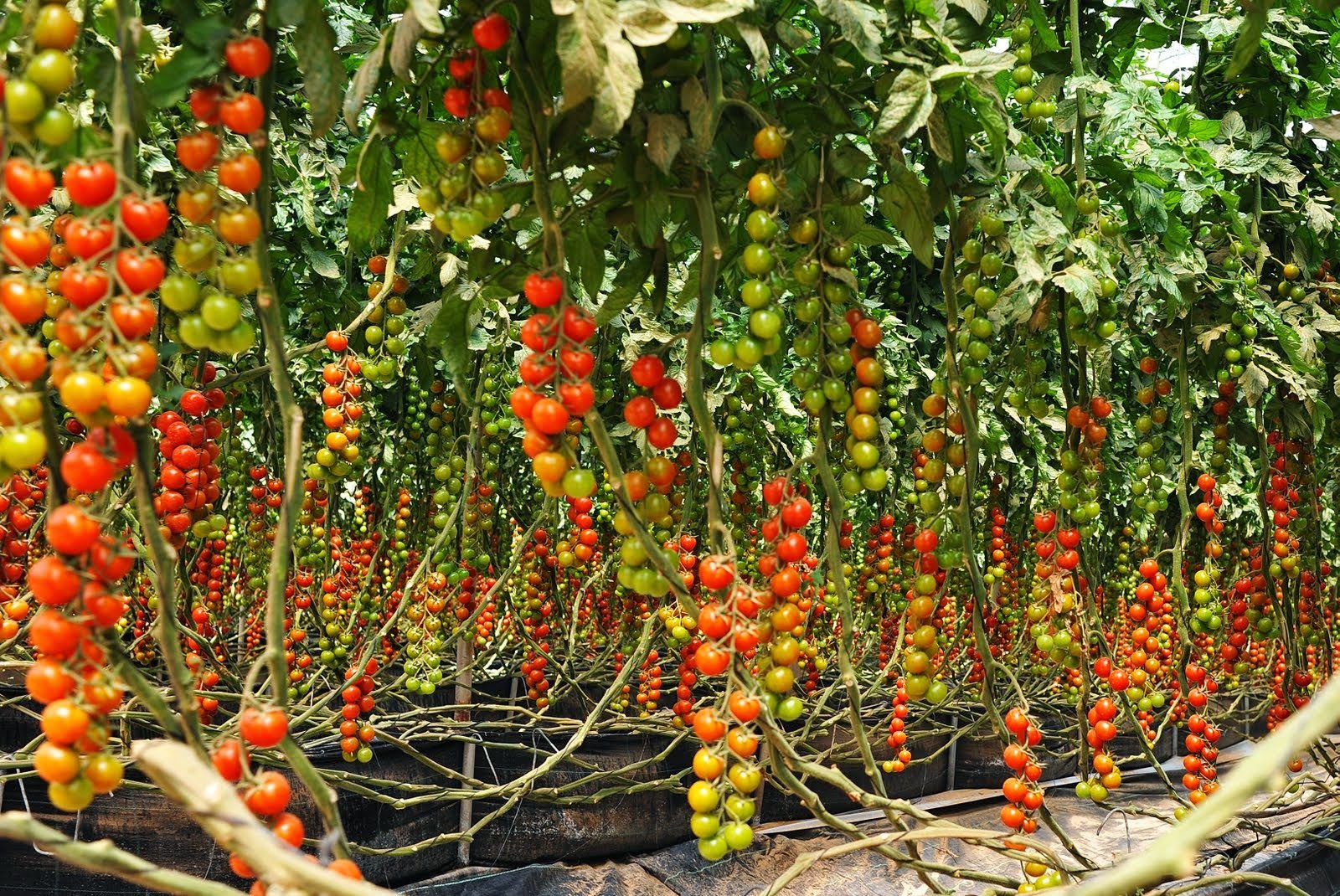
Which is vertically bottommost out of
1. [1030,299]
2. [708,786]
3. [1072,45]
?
[708,786]

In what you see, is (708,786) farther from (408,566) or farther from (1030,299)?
(408,566)

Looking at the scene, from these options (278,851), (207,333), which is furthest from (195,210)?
(278,851)

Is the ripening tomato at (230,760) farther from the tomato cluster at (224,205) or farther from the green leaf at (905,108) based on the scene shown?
the green leaf at (905,108)

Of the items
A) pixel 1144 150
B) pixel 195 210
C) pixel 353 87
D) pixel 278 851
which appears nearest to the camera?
pixel 278 851

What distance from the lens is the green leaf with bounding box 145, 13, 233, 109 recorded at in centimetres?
75

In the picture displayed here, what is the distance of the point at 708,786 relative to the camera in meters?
1.00

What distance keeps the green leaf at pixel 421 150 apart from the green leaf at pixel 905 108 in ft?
1.39

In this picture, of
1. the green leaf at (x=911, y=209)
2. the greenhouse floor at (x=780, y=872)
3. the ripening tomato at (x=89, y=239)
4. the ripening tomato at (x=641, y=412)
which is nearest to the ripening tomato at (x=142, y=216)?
the ripening tomato at (x=89, y=239)

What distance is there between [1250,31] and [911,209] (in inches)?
21.1

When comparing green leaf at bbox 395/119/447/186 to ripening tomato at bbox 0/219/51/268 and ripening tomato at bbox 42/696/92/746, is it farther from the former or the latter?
ripening tomato at bbox 42/696/92/746

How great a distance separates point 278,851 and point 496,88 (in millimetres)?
672

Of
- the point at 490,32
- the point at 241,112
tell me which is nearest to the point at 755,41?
the point at 490,32

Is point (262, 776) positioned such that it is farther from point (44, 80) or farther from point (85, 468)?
point (44, 80)

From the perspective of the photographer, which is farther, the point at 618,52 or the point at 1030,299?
the point at 1030,299
